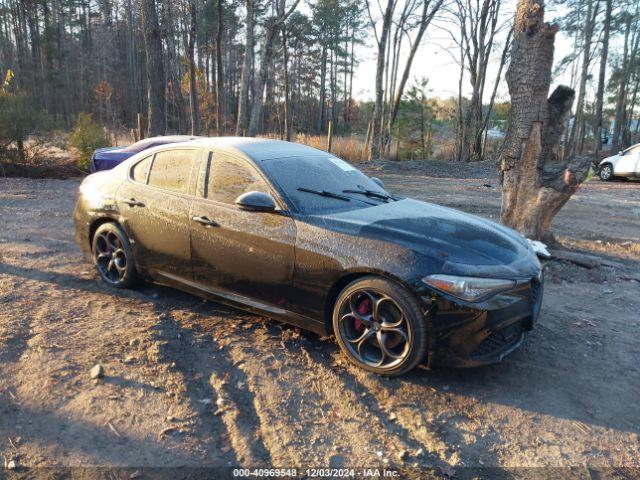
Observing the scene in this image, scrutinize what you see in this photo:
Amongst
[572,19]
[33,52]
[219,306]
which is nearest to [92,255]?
[219,306]

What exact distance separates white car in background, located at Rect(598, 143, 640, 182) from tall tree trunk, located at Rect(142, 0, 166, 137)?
53.8 feet

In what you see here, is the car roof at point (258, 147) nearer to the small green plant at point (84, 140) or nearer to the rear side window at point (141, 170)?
the rear side window at point (141, 170)

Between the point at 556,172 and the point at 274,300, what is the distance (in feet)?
15.3

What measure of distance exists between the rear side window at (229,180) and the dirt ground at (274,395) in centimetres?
112

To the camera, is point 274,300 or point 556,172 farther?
point 556,172

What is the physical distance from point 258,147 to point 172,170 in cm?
87

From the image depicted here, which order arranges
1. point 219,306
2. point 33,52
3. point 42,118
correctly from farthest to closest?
point 33,52 → point 42,118 → point 219,306

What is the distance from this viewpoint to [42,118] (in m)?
13.7

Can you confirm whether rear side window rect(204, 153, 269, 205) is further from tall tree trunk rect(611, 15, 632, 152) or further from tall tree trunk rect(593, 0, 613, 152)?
tall tree trunk rect(611, 15, 632, 152)

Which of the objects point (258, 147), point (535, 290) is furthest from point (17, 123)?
point (535, 290)

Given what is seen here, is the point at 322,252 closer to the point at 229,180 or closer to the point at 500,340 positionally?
the point at 229,180

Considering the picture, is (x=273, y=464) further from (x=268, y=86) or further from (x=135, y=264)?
(x=268, y=86)

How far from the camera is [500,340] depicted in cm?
327

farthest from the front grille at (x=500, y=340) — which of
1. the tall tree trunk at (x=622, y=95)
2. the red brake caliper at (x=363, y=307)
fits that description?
the tall tree trunk at (x=622, y=95)
